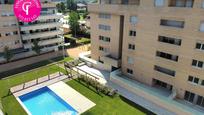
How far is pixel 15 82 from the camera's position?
105ft

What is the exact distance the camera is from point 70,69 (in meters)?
36.9

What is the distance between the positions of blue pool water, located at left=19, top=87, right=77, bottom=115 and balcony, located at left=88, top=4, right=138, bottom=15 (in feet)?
58.1

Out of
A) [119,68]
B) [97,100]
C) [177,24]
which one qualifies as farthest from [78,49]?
[177,24]

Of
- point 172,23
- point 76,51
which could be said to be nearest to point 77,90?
point 172,23

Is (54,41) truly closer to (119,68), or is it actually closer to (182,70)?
(119,68)

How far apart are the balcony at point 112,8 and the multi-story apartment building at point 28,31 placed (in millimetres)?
13515

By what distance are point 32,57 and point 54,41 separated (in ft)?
24.0

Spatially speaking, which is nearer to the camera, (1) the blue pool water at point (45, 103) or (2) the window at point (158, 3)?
(2) the window at point (158, 3)

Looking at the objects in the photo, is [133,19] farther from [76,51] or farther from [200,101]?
[76,51]

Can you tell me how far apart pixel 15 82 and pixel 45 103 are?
860 cm

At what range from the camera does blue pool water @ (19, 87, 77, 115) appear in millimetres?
25438

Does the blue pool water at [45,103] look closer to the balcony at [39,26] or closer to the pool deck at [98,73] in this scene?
the pool deck at [98,73]

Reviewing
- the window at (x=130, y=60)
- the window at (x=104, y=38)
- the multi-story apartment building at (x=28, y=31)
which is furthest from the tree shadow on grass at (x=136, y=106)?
the multi-story apartment building at (x=28, y=31)

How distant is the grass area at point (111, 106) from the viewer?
24734 millimetres
